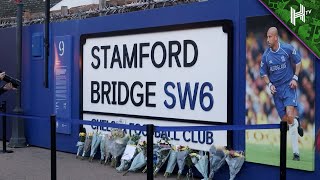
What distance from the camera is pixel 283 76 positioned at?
698 centimetres

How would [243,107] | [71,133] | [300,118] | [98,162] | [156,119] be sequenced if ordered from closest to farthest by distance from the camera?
[300,118] < [243,107] < [156,119] < [98,162] < [71,133]

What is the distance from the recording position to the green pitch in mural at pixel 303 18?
6664mm

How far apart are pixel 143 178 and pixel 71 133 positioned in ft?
10.1

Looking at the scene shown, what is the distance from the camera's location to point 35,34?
11539 mm

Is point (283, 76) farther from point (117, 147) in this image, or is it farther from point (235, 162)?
point (117, 147)

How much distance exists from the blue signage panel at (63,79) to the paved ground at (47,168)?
0.79 meters

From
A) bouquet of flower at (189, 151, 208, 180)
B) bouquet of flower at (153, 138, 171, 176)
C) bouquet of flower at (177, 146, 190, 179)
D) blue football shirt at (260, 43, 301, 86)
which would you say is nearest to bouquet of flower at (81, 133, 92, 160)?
bouquet of flower at (153, 138, 171, 176)

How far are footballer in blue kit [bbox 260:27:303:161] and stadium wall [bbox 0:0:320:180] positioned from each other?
30cm

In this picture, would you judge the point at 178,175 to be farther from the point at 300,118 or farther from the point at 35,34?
the point at 35,34

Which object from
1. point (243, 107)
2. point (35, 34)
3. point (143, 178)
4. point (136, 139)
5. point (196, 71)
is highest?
point (35, 34)

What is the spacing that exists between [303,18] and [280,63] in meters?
0.68

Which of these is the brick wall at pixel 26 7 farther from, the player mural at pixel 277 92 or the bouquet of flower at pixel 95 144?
the player mural at pixel 277 92

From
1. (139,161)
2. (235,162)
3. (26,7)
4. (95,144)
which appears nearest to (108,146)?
(95,144)

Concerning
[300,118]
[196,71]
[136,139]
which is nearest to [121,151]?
[136,139]
